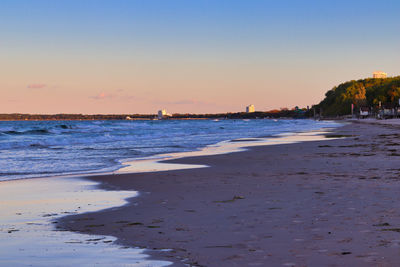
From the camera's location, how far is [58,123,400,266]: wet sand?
17.1 feet

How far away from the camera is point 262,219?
7.06 metres

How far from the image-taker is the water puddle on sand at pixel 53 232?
17.0ft

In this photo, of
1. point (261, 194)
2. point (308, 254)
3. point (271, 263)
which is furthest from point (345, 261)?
point (261, 194)

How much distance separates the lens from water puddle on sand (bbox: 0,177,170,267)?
A: 5172mm

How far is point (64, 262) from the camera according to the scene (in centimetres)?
507

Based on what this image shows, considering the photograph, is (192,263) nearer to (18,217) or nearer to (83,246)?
(83,246)

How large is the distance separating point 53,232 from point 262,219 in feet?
9.80

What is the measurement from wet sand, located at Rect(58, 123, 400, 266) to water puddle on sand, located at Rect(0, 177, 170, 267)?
0.33 m

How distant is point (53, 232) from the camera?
6566mm

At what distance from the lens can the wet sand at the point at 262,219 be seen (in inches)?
205

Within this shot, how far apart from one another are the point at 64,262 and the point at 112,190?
5776 mm

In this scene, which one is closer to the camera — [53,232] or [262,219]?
[53,232]

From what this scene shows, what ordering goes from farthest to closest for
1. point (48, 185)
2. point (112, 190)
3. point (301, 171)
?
point (301, 171) → point (48, 185) → point (112, 190)

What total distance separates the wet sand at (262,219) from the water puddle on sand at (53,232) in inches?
12.8
